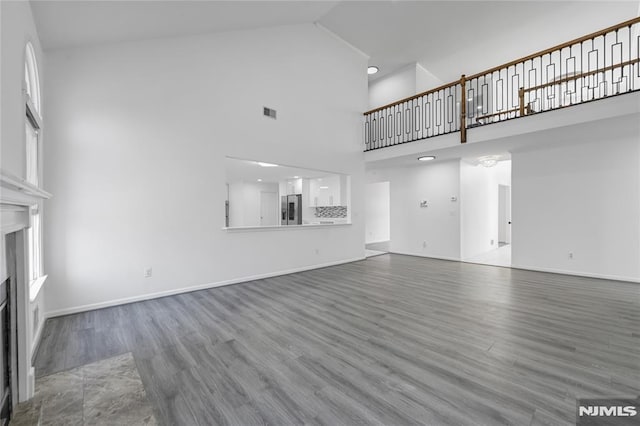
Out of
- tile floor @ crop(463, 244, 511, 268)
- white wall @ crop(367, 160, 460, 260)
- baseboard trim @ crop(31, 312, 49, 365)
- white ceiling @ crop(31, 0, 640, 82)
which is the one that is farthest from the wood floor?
white ceiling @ crop(31, 0, 640, 82)

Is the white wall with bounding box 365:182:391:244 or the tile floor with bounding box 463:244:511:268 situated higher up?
the white wall with bounding box 365:182:391:244

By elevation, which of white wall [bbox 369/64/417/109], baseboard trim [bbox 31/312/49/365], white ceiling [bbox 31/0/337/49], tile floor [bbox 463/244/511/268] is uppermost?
white wall [bbox 369/64/417/109]

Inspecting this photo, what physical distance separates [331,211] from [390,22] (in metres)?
4.85

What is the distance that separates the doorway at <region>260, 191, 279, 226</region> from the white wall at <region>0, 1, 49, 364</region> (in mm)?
7515

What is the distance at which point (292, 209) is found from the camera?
9.10 metres

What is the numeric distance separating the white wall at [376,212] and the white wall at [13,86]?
31.0 feet

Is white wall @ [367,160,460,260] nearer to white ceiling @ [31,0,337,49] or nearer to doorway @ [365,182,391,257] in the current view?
doorway @ [365,182,391,257]

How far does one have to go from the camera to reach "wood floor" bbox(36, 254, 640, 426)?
175 centimetres

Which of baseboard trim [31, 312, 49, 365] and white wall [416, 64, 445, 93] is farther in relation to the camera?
white wall [416, 64, 445, 93]

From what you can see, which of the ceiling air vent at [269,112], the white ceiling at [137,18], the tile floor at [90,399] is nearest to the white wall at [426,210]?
the ceiling air vent at [269,112]

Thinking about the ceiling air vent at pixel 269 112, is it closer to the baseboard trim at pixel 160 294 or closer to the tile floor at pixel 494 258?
the baseboard trim at pixel 160 294

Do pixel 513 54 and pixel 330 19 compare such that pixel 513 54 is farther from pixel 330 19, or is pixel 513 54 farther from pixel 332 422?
pixel 332 422

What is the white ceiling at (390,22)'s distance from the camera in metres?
3.02

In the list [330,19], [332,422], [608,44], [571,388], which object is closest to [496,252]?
[608,44]
